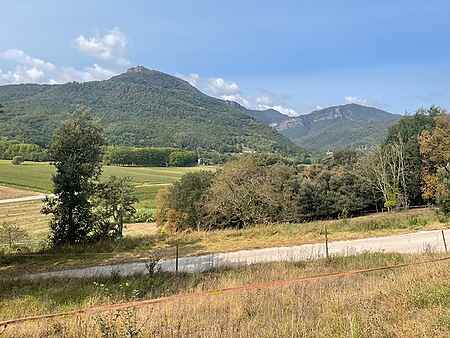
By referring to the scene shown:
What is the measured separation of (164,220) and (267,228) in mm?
22703

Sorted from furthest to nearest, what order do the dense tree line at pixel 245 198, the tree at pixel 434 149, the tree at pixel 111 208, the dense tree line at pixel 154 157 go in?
the dense tree line at pixel 154 157
the tree at pixel 434 149
the dense tree line at pixel 245 198
the tree at pixel 111 208

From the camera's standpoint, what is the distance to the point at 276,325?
18.0 feet

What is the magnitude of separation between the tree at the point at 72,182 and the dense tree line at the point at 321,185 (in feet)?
64.5

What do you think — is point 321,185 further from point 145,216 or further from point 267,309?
point 267,309

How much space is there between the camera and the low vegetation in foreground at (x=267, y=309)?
5.21 meters

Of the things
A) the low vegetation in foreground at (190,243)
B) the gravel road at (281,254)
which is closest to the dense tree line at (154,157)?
the low vegetation in foreground at (190,243)

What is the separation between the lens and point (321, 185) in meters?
52.1

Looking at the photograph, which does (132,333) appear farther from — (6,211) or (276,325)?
(6,211)

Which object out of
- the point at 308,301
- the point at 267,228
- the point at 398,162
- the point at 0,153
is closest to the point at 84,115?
the point at 267,228

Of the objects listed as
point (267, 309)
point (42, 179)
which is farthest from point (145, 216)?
point (267, 309)

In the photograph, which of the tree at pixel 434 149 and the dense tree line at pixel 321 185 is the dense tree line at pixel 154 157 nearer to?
the dense tree line at pixel 321 185

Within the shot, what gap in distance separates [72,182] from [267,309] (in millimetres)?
17788

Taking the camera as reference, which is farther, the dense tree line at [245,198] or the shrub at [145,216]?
the shrub at [145,216]

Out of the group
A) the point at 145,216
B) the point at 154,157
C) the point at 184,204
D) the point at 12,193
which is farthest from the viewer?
the point at 154,157
